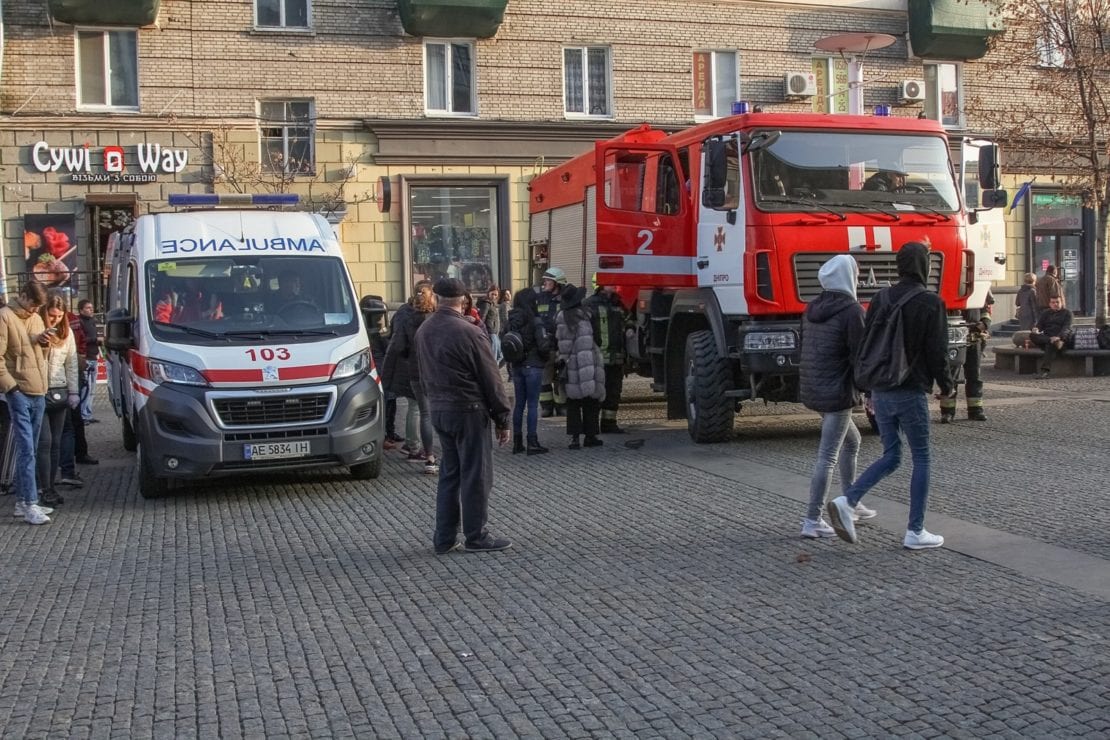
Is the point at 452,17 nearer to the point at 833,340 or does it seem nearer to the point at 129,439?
the point at 129,439

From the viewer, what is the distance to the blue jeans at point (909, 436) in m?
7.33

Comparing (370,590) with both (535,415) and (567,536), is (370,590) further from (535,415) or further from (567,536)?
(535,415)

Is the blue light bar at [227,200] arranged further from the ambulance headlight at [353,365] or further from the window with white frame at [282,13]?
the window with white frame at [282,13]

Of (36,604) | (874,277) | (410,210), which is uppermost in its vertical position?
(410,210)

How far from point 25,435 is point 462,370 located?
12.5 ft

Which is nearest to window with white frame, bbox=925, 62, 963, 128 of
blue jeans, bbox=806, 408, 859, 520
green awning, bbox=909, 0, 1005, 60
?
green awning, bbox=909, 0, 1005, 60

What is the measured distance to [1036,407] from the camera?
15109mm

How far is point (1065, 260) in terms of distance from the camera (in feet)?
97.8

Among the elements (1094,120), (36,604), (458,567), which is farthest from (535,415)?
(1094,120)

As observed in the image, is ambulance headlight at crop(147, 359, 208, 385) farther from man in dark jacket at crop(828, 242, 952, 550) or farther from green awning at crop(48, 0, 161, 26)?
green awning at crop(48, 0, 161, 26)

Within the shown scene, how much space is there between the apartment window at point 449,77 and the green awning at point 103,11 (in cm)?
529

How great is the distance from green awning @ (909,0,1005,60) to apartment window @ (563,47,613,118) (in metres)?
7.13

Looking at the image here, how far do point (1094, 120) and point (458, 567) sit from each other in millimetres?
17225

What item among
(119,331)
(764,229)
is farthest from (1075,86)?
(119,331)
